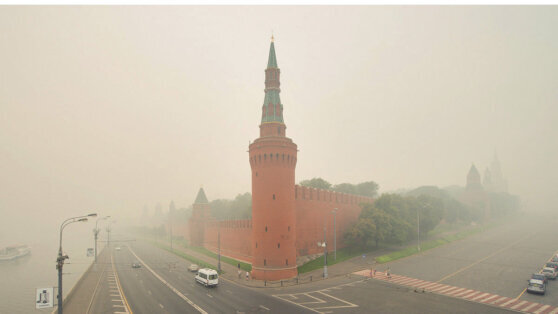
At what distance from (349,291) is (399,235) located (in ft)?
A: 92.8

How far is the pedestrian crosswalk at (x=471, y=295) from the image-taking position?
95.0 feet

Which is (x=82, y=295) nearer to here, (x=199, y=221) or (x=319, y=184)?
(x=199, y=221)

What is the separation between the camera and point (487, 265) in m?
47.9

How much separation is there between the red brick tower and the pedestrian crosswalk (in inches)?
476

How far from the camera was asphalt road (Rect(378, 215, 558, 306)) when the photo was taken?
36562mm

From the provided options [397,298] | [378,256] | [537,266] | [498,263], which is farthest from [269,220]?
[537,266]

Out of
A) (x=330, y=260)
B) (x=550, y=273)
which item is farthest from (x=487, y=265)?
(x=330, y=260)

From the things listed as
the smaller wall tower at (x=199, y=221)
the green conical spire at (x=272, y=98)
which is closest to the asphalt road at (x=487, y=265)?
the green conical spire at (x=272, y=98)

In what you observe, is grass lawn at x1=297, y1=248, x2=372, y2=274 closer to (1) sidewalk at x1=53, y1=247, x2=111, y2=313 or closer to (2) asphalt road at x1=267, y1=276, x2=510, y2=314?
(2) asphalt road at x1=267, y1=276, x2=510, y2=314

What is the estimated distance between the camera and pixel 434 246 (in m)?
67.3

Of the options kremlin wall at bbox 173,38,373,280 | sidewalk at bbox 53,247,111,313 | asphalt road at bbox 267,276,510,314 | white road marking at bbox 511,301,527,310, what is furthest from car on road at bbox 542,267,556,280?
sidewalk at bbox 53,247,111,313

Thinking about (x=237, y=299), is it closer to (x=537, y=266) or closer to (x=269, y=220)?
(x=269, y=220)

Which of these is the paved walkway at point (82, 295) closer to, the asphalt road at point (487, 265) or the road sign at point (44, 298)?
the road sign at point (44, 298)

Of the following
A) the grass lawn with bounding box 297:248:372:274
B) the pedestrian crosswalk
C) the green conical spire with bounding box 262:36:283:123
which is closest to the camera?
the pedestrian crosswalk
